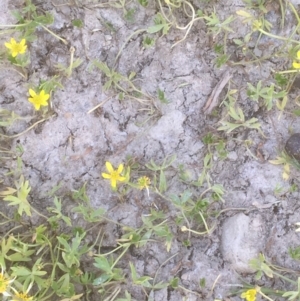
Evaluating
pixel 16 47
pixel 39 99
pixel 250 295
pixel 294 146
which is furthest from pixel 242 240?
pixel 16 47

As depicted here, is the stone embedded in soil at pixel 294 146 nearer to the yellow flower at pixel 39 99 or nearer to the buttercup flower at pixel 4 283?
the yellow flower at pixel 39 99

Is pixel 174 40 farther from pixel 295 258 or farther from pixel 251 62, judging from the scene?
pixel 295 258

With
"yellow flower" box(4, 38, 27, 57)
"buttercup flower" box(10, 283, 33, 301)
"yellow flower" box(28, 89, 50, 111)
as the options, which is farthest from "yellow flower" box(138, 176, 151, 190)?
"yellow flower" box(4, 38, 27, 57)

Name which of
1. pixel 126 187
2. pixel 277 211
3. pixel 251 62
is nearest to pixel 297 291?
pixel 277 211

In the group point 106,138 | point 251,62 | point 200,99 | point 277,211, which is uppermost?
point 251,62

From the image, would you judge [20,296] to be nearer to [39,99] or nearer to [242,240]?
[39,99]

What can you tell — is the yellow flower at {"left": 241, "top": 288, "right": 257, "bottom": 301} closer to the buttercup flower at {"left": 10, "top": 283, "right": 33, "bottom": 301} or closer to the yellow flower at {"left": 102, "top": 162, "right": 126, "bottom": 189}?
the yellow flower at {"left": 102, "top": 162, "right": 126, "bottom": 189}

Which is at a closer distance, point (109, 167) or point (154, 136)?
point (109, 167)
